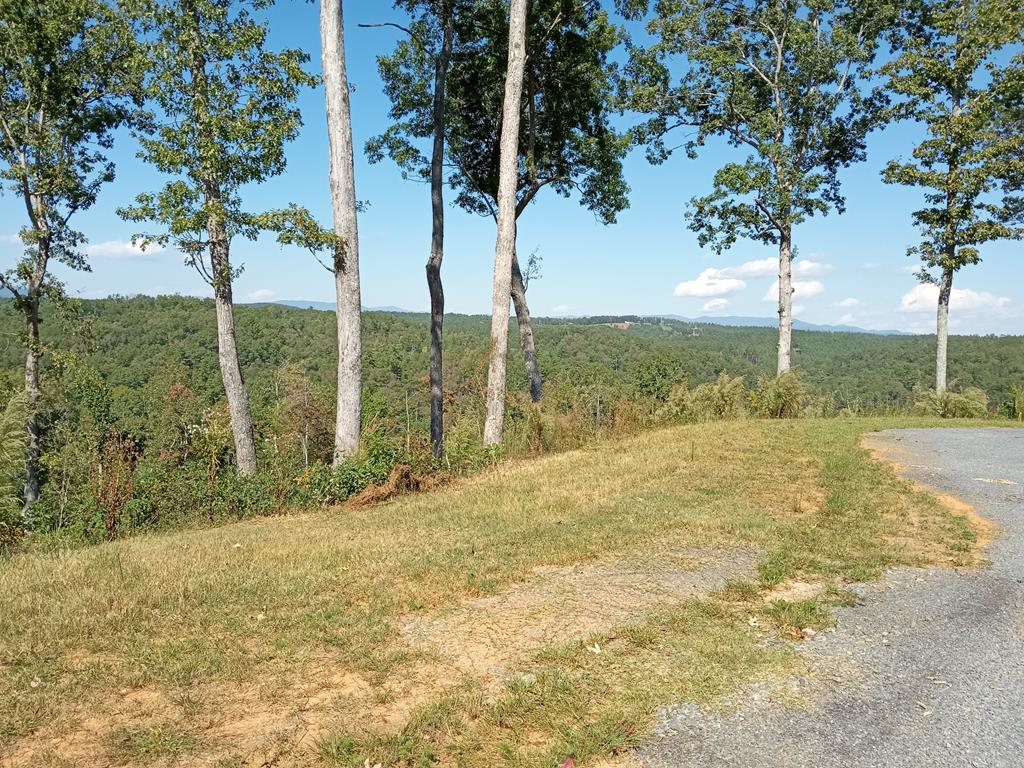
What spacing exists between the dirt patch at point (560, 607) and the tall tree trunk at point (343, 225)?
5.10m

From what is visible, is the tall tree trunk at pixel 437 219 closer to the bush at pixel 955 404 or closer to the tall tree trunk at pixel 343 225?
the tall tree trunk at pixel 343 225

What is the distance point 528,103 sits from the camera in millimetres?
14609

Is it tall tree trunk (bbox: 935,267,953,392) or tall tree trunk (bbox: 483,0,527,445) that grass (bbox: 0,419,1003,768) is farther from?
tall tree trunk (bbox: 935,267,953,392)

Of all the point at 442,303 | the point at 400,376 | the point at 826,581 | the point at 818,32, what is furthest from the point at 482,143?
the point at 400,376

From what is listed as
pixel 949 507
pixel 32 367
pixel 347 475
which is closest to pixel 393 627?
pixel 347 475

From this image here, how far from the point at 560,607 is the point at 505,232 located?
7.85 metres

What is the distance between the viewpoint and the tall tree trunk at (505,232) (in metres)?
10.3

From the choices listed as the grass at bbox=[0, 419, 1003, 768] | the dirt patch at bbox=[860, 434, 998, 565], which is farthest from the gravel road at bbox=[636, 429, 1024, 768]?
the dirt patch at bbox=[860, 434, 998, 565]

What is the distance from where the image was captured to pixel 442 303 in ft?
45.5

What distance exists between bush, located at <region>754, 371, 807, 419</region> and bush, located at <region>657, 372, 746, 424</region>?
64 centimetres

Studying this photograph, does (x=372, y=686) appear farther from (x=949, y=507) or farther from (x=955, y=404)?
(x=955, y=404)

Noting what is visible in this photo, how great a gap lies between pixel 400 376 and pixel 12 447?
72122 millimetres

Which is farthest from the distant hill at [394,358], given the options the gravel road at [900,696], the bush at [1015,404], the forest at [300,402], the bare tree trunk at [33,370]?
the gravel road at [900,696]

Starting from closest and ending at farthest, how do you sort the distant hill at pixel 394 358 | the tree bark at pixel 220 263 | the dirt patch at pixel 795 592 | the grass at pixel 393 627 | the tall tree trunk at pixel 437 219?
1. the grass at pixel 393 627
2. the dirt patch at pixel 795 592
3. the tree bark at pixel 220 263
4. the tall tree trunk at pixel 437 219
5. the distant hill at pixel 394 358
